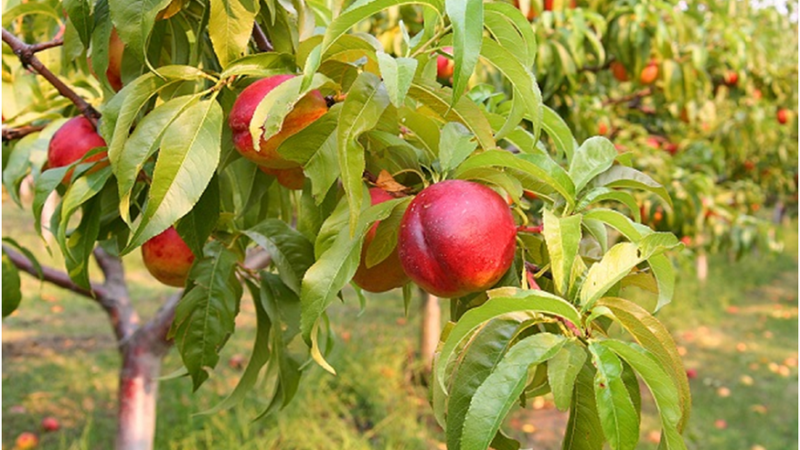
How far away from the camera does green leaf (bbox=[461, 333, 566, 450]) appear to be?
454 mm

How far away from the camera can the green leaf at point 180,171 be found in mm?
552

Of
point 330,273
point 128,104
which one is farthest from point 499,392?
point 128,104

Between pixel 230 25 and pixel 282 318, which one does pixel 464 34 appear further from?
pixel 282 318

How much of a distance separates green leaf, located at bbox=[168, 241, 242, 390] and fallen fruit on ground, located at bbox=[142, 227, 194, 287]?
7cm

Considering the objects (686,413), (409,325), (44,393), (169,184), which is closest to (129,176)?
(169,184)

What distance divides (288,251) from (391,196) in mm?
174

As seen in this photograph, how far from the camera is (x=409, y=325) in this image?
14.6 feet

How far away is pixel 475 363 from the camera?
519mm

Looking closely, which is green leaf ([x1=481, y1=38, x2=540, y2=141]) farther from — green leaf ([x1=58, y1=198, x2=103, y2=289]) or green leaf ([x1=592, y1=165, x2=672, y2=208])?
green leaf ([x1=58, y1=198, x2=103, y2=289])

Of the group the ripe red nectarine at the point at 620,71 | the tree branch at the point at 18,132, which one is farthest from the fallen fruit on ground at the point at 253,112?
the ripe red nectarine at the point at 620,71

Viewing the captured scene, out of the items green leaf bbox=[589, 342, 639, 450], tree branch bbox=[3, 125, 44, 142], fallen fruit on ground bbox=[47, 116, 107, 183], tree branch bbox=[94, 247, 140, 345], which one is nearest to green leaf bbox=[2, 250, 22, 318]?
tree branch bbox=[3, 125, 44, 142]

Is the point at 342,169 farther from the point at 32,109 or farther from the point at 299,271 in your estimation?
the point at 32,109

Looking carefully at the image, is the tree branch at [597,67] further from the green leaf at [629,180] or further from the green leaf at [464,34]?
the green leaf at [464,34]

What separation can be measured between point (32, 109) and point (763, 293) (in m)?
6.59
